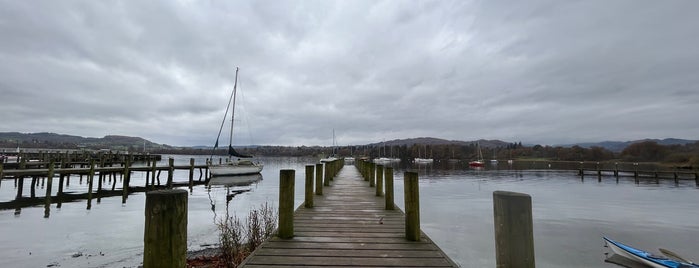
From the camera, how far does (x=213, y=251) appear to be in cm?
977

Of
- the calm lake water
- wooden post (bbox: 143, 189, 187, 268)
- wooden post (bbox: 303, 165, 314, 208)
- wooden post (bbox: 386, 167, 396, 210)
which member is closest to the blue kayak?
the calm lake water

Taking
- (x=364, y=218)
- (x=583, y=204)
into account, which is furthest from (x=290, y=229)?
(x=583, y=204)

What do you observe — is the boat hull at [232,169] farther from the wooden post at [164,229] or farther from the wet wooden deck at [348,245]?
the wooden post at [164,229]

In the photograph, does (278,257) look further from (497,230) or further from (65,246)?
(65,246)

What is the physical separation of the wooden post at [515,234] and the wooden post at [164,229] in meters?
2.49

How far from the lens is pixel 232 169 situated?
3741cm

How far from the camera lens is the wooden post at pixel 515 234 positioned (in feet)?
8.68

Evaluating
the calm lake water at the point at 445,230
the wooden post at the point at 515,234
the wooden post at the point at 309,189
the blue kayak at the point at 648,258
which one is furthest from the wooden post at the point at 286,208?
the blue kayak at the point at 648,258

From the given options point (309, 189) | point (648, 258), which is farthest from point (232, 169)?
point (648, 258)

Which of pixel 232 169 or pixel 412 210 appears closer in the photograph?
pixel 412 210

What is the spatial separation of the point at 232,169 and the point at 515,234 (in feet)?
124

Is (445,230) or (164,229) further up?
(164,229)

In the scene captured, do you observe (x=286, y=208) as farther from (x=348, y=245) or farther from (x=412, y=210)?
(x=412, y=210)

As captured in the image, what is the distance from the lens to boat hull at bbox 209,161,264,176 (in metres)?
36.3
